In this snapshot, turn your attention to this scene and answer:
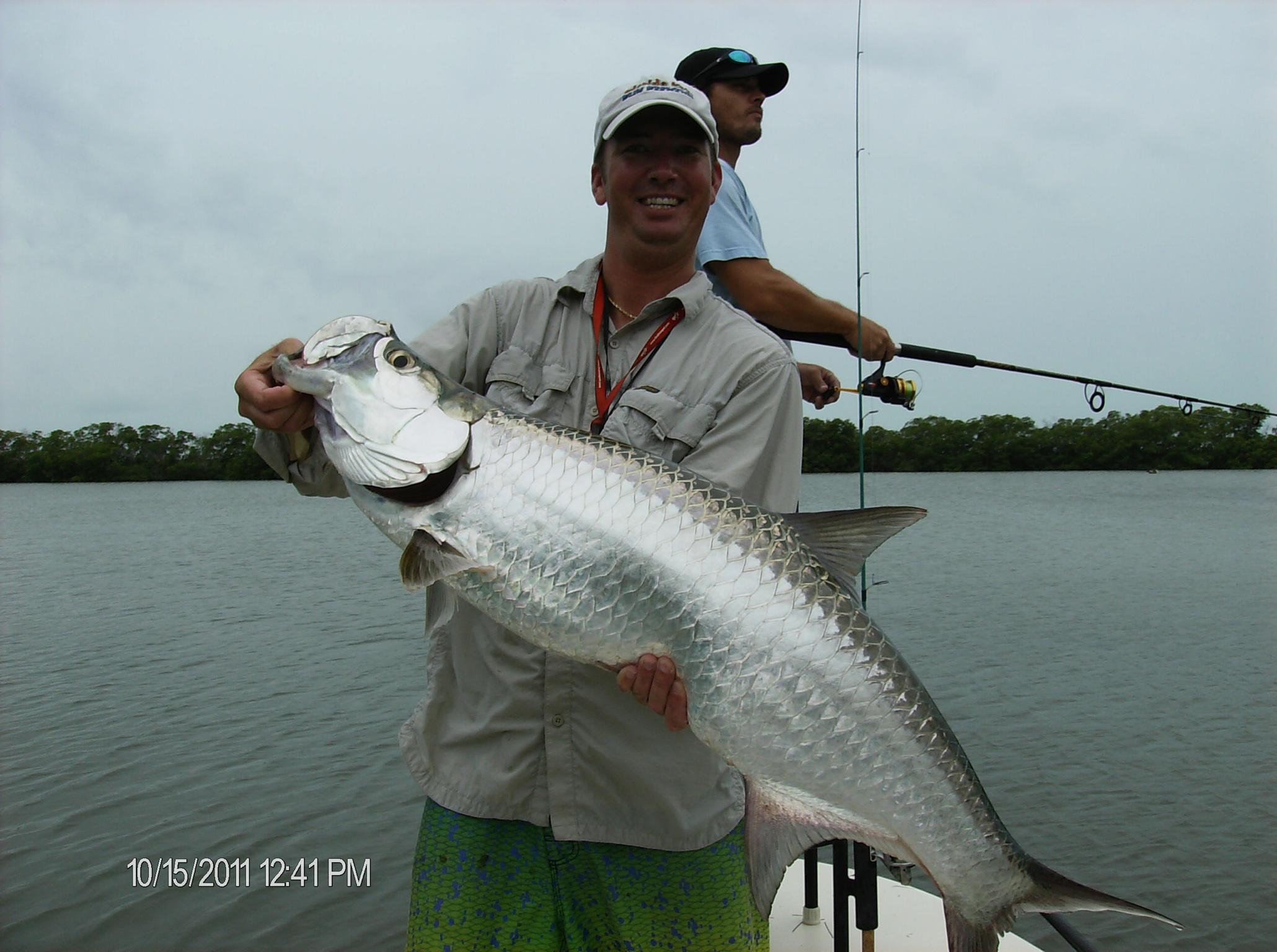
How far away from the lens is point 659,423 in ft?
8.96

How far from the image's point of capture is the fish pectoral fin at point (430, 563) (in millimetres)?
2297

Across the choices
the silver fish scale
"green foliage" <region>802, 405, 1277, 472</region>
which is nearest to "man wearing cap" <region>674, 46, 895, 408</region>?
the silver fish scale

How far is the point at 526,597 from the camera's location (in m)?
2.29

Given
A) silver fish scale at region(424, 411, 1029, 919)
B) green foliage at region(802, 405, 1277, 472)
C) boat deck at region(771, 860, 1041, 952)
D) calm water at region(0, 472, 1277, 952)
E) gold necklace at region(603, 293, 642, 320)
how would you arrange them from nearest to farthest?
silver fish scale at region(424, 411, 1029, 919), gold necklace at region(603, 293, 642, 320), boat deck at region(771, 860, 1041, 952), calm water at region(0, 472, 1277, 952), green foliage at region(802, 405, 1277, 472)

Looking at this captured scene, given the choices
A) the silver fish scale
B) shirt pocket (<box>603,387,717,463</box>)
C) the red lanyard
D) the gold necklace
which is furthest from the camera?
the gold necklace

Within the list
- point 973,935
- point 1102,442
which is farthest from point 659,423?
point 1102,442

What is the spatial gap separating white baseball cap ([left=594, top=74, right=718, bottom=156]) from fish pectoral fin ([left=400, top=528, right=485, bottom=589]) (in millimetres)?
1379

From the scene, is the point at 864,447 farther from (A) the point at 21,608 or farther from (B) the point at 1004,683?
(A) the point at 21,608

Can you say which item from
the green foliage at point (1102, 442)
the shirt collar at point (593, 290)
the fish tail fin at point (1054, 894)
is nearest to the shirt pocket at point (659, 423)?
the shirt collar at point (593, 290)

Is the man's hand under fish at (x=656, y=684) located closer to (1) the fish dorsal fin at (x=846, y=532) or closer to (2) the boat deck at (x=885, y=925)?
(1) the fish dorsal fin at (x=846, y=532)

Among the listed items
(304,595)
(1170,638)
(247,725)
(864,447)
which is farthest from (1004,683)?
(304,595)

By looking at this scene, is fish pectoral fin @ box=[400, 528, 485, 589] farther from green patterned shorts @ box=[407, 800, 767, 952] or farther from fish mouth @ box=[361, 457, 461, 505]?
green patterned shorts @ box=[407, 800, 767, 952]

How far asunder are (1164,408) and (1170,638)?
2264 inches

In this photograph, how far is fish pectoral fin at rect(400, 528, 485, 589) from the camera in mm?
2297
